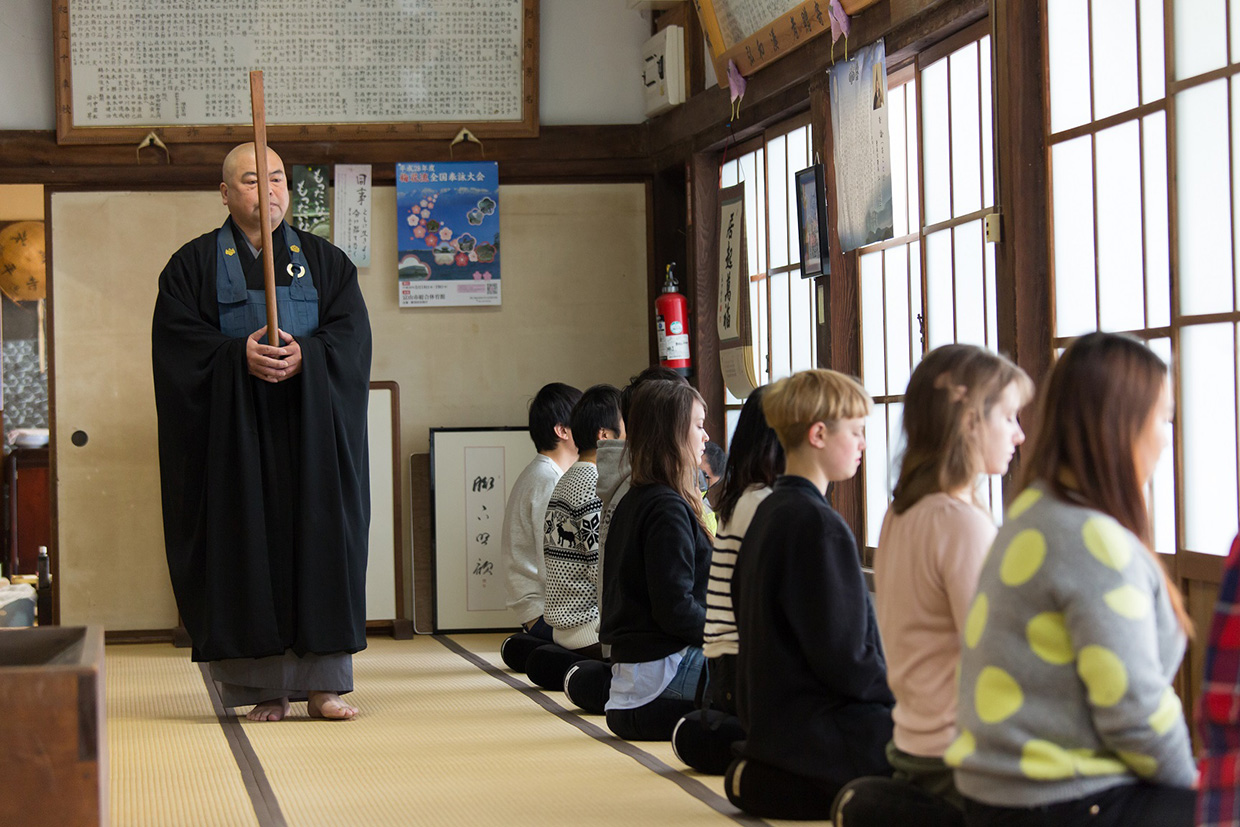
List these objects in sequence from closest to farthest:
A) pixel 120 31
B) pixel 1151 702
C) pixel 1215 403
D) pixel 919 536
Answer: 1. pixel 1151 702
2. pixel 919 536
3. pixel 1215 403
4. pixel 120 31

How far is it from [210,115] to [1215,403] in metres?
4.03

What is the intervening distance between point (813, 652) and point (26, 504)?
7655 mm

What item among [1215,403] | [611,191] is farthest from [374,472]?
[1215,403]

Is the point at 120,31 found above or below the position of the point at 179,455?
above

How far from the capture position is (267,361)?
11.8 feet

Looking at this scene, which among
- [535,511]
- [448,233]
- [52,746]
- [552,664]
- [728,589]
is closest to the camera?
[52,746]

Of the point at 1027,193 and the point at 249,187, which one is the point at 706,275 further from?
the point at 1027,193

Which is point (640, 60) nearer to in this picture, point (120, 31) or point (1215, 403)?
point (120, 31)

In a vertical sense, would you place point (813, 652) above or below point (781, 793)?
above

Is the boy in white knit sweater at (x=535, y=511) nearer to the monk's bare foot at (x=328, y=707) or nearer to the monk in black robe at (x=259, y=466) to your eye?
the monk in black robe at (x=259, y=466)

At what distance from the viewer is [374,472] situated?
539 centimetres

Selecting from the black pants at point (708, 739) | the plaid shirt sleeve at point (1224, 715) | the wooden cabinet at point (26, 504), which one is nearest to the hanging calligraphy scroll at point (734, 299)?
the black pants at point (708, 739)

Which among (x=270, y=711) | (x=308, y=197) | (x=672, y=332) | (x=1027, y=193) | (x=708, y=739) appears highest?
(x=308, y=197)

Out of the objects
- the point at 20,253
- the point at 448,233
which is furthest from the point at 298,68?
the point at 20,253
